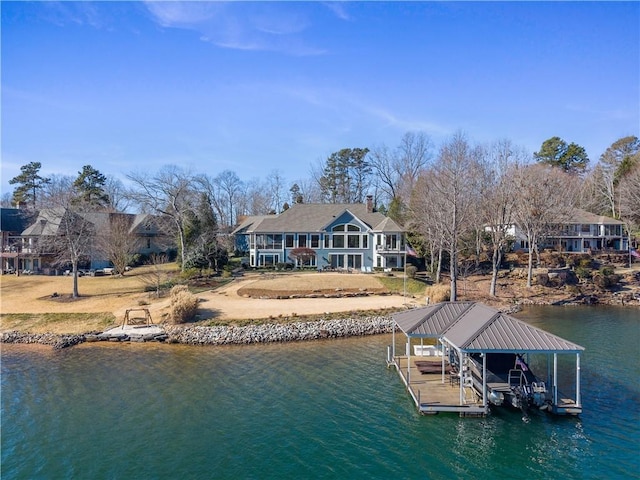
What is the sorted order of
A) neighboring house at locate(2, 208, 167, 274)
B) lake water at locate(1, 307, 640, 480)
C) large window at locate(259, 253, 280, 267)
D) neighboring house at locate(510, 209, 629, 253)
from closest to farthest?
lake water at locate(1, 307, 640, 480)
neighboring house at locate(2, 208, 167, 274)
large window at locate(259, 253, 280, 267)
neighboring house at locate(510, 209, 629, 253)

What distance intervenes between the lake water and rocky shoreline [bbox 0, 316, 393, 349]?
353 centimetres

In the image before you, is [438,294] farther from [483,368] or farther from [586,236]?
[586,236]

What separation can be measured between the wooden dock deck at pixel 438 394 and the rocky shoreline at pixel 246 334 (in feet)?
26.1

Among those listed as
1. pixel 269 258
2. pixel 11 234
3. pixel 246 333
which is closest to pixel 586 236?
pixel 269 258

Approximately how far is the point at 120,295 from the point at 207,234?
496 inches

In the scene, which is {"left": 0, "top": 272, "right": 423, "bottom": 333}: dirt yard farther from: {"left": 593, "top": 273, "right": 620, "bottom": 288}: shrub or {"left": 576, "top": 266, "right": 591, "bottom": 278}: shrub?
{"left": 593, "top": 273, "right": 620, "bottom": 288}: shrub

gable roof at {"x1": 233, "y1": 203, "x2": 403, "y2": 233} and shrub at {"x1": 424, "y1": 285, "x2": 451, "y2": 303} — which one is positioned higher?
gable roof at {"x1": 233, "y1": 203, "x2": 403, "y2": 233}

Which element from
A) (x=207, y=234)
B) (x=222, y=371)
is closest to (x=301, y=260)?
(x=207, y=234)

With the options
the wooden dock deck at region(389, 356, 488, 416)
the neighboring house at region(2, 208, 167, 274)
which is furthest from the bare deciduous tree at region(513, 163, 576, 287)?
the neighboring house at region(2, 208, 167, 274)

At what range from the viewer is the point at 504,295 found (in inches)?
1672

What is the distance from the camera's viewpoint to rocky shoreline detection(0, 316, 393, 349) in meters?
27.5

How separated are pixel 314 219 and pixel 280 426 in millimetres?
39181

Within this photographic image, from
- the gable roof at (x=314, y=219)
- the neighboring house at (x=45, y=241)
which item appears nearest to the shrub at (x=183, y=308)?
the neighboring house at (x=45, y=241)

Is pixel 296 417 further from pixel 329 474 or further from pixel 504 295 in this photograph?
pixel 504 295
